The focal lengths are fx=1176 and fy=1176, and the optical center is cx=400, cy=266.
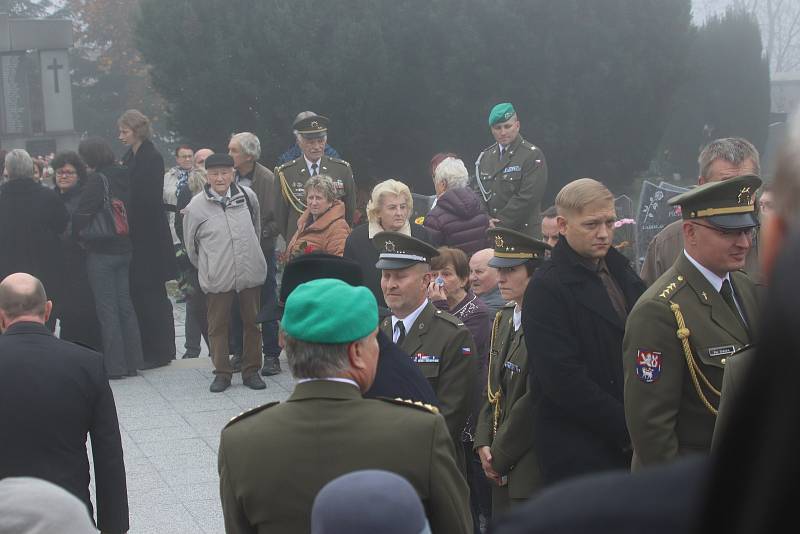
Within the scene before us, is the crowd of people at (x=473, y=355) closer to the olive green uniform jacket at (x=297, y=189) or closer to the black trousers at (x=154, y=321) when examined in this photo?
the olive green uniform jacket at (x=297, y=189)

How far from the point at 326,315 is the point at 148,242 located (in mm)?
7638

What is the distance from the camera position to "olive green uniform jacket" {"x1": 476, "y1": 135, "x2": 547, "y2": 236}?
9938 millimetres

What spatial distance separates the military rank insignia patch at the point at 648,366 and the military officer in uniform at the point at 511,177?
573cm

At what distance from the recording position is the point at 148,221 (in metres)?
10.3

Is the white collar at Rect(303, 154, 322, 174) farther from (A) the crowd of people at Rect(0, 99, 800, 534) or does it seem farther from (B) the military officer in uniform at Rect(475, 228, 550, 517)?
(B) the military officer in uniform at Rect(475, 228, 550, 517)

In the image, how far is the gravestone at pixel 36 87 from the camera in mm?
20859

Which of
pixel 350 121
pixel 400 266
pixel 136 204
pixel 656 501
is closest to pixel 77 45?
pixel 350 121

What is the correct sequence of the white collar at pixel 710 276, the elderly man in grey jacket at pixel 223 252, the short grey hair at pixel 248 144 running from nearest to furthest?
the white collar at pixel 710 276 < the elderly man in grey jacket at pixel 223 252 < the short grey hair at pixel 248 144

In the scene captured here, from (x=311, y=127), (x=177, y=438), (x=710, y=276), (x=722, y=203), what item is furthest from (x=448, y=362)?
(x=311, y=127)

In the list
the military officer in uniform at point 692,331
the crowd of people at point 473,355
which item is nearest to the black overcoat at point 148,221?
the crowd of people at point 473,355

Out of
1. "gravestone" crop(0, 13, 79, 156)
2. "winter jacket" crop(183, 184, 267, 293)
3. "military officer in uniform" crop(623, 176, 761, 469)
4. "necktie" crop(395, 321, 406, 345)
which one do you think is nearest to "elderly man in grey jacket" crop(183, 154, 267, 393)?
"winter jacket" crop(183, 184, 267, 293)

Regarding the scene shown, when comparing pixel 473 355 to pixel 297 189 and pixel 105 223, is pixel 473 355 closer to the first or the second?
pixel 297 189

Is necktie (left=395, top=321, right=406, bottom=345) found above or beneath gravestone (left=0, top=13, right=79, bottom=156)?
beneath

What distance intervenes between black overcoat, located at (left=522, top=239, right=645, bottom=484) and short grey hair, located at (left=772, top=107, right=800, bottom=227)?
12.2 ft
